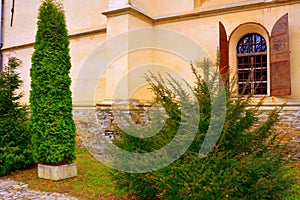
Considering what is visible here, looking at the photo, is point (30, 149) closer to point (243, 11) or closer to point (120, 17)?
point (120, 17)

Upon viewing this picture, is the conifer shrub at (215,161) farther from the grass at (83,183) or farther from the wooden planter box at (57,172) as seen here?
the wooden planter box at (57,172)

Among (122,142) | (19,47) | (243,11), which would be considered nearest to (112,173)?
(122,142)

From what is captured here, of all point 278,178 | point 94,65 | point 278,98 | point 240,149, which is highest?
point 94,65

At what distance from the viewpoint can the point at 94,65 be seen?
8320 mm

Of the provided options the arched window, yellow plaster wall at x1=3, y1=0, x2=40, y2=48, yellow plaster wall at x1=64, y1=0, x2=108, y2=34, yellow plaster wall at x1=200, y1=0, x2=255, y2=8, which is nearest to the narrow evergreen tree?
yellow plaster wall at x1=64, y1=0, x2=108, y2=34

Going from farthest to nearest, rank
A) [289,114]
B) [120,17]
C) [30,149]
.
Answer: [120,17] < [289,114] < [30,149]

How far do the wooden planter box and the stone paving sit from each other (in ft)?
1.21

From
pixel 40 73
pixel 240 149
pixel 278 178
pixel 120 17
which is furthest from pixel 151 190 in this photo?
pixel 120 17

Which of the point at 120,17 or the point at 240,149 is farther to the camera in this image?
the point at 120,17

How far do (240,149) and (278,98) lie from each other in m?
3.74

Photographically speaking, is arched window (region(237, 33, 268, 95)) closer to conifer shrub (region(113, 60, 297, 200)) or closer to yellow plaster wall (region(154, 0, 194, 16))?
yellow plaster wall (region(154, 0, 194, 16))

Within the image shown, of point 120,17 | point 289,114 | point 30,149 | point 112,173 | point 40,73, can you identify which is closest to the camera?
point 112,173

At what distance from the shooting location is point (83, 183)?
462 cm

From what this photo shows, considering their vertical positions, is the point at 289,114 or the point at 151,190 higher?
the point at 289,114
